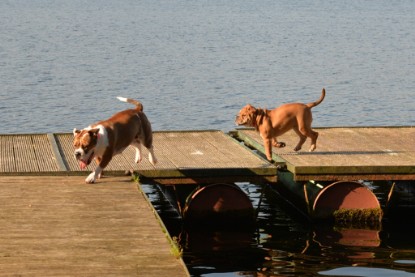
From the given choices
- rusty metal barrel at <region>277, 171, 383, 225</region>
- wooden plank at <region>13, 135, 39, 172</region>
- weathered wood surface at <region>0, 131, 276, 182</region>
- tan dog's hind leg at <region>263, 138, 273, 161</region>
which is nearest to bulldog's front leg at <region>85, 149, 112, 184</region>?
weathered wood surface at <region>0, 131, 276, 182</region>

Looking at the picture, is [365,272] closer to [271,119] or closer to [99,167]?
[271,119]

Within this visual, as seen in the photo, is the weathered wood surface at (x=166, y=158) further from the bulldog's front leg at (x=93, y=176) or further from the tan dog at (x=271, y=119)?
the bulldog's front leg at (x=93, y=176)

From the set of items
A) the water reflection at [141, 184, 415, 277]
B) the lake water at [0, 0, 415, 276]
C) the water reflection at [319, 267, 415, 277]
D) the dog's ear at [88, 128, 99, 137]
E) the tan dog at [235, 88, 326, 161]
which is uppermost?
the dog's ear at [88, 128, 99, 137]

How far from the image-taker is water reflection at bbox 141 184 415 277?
52.2ft

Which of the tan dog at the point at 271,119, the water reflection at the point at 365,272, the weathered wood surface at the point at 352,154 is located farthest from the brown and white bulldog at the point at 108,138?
the water reflection at the point at 365,272

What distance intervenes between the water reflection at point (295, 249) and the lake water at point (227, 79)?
3 cm

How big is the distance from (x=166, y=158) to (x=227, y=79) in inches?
1033

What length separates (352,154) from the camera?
62.1 feet

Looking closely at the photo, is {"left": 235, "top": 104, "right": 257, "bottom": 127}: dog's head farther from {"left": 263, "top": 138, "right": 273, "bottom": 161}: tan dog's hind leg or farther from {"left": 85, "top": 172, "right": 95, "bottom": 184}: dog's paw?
{"left": 85, "top": 172, "right": 95, "bottom": 184}: dog's paw

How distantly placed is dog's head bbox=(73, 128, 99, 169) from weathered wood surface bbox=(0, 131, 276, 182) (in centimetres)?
167

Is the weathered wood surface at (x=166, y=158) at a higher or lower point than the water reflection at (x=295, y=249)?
higher

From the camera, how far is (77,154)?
15180mm

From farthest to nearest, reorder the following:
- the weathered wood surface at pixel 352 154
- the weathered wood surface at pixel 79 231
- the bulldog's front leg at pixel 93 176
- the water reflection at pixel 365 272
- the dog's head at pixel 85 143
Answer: the weathered wood surface at pixel 352 154 → the bulldog's front leg at pixel 93 176 → the water reflection at pixel 365 272 → the dog's head at pixel 85 143 → the weathered wood surface at pixel 79 231

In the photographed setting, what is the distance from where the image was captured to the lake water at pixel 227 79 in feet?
55.8
